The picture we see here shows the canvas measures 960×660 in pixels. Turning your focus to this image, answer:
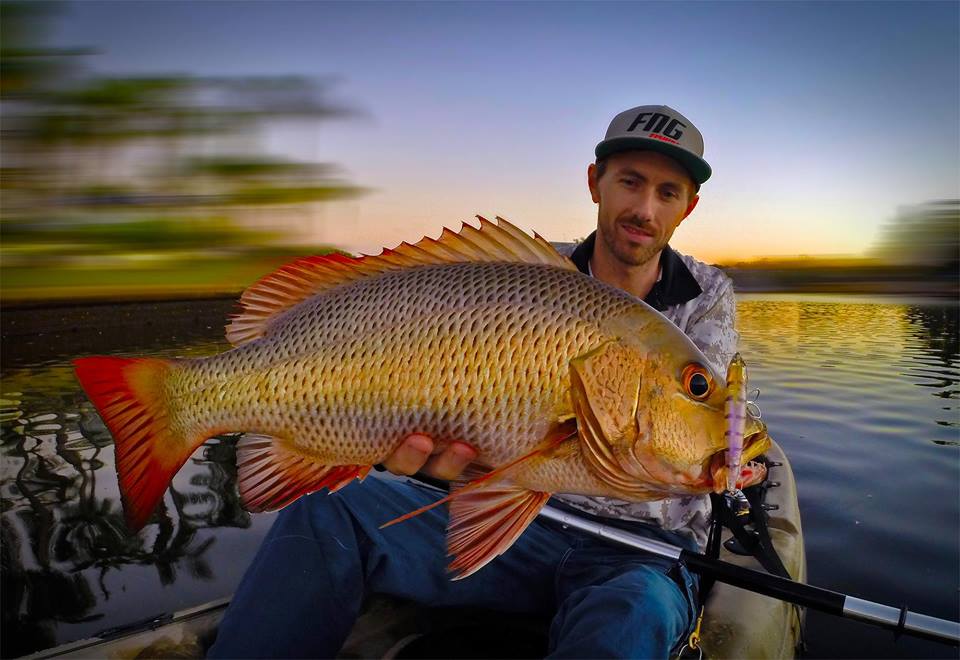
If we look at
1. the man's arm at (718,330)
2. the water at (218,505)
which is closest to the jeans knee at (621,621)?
the man's arm at (718,330)

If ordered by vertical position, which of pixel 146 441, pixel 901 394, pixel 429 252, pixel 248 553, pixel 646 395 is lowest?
pixel 248 553

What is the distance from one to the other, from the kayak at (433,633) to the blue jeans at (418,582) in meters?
0.12

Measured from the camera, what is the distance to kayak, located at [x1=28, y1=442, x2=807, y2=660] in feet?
6.39

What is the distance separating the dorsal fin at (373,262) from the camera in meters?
1.56

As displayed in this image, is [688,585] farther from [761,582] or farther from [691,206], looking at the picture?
[691,206]

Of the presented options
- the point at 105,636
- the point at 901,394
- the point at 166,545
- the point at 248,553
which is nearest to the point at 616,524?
the point at 105,636

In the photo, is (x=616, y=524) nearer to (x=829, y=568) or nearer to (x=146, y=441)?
(x=146, y=441)

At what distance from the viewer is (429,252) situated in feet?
5.10

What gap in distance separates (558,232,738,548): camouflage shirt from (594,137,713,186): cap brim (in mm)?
325

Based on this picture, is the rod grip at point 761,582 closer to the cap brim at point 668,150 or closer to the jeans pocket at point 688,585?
the jeans pocket at point 688,585

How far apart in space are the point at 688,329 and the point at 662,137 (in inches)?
29.4

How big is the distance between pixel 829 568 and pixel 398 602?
4.02m

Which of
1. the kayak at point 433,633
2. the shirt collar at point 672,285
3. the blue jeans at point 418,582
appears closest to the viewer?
the blue jeans at point 418,582

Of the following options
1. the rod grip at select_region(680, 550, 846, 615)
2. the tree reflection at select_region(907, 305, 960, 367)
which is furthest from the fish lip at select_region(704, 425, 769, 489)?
the tree reflection at select_region(907, 305, 960, 367)
